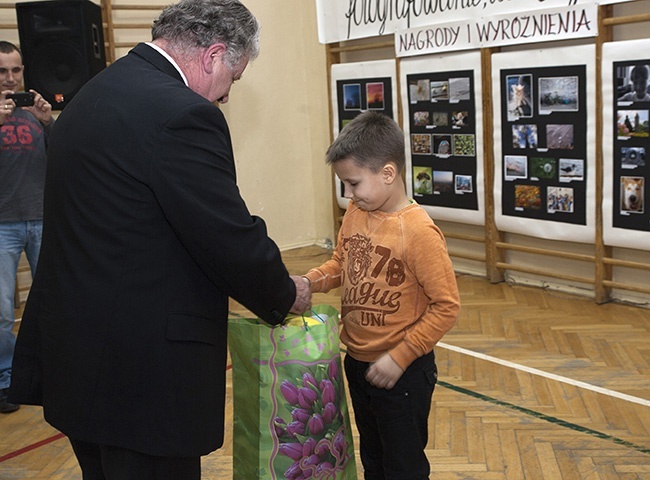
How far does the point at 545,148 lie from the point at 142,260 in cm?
407

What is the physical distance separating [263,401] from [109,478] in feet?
1.46

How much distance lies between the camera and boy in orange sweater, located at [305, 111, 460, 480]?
2.05m

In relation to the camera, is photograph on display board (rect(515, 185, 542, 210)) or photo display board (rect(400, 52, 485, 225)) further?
photo display board (rect(400, 52, 485, 225))

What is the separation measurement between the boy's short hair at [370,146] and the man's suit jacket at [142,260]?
19.3 inches

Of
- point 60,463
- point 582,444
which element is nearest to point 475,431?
point 582,444

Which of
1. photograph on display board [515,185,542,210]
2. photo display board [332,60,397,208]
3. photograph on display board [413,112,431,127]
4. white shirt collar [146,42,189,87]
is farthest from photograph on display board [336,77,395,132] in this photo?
white shirt collar [146,42,189,87]

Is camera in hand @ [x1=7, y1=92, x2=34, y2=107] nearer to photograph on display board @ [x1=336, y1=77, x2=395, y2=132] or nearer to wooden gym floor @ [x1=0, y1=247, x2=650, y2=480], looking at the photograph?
wooden gym floor @ [x1=0, y1=247, x2=650, y2=480]

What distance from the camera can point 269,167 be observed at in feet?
23.8

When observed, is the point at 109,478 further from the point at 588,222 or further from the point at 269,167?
the point at 269,167

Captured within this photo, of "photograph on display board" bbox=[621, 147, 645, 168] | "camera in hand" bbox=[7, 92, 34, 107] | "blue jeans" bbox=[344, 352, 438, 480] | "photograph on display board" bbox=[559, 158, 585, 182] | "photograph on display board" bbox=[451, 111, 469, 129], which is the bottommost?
"blue jeans" bbox=[344, 352, 438, 480]

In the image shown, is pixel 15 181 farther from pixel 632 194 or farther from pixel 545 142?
pixel 632 194

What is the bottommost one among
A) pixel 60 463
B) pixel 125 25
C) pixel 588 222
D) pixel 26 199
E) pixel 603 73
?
pixel 60 463

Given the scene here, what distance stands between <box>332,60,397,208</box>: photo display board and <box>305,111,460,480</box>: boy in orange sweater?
411 centimetres

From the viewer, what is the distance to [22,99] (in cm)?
381
